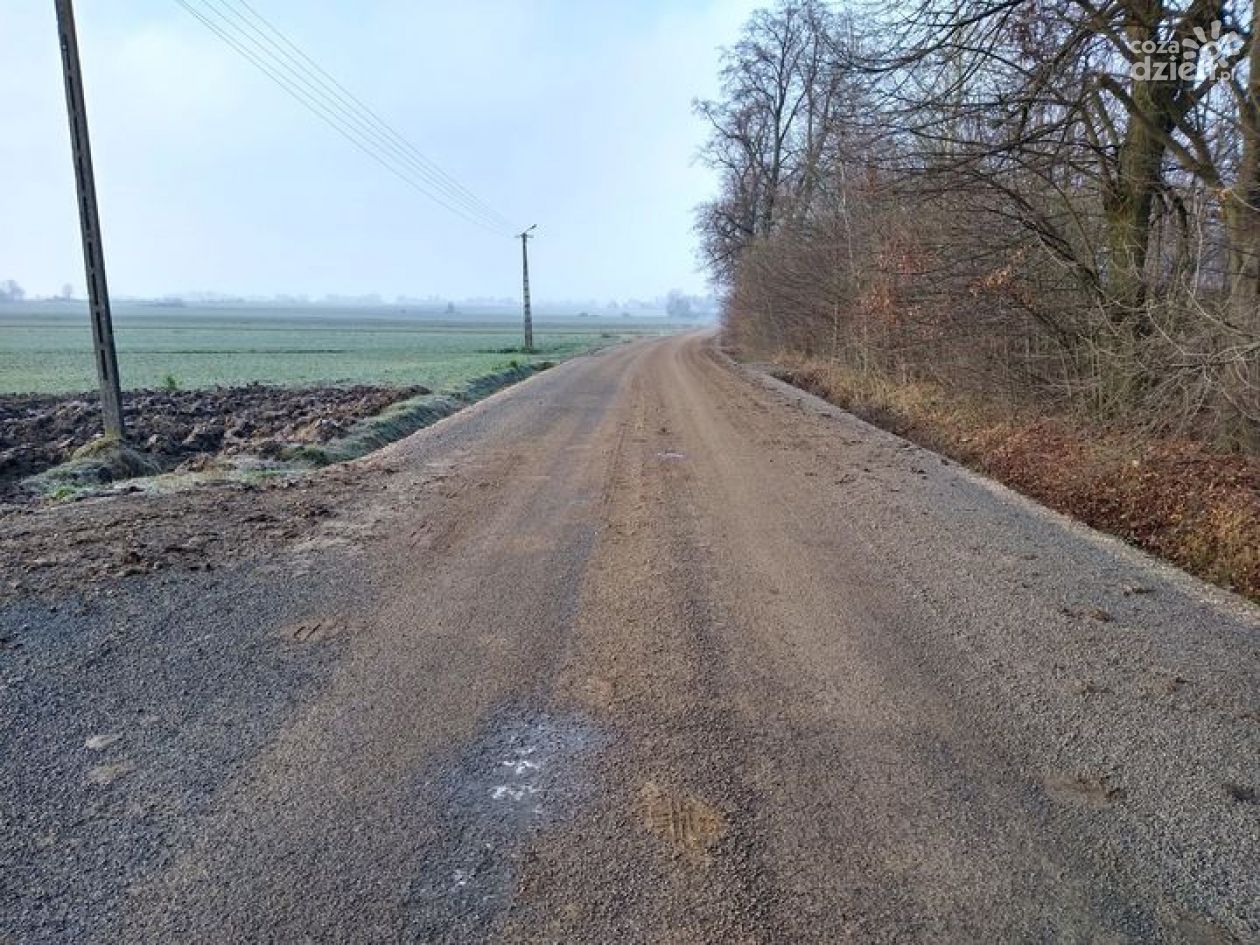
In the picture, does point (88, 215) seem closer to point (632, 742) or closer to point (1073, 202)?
point (632, 742)

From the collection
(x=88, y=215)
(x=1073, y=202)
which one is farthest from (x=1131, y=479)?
(x=88, y=215)

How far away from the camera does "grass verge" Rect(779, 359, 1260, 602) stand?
589 cm

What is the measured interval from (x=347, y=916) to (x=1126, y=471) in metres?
8.16

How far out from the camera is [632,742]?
3330 millimetres

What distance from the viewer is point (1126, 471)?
311 inches

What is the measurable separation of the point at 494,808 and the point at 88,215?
34.5ft

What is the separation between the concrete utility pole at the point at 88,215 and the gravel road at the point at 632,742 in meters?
4.55

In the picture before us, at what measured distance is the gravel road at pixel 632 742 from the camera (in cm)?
241

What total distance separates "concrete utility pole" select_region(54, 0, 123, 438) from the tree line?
9.67 m

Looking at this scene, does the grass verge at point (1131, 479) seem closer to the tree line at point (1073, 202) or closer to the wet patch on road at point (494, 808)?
the tree line at point (1073, 202)

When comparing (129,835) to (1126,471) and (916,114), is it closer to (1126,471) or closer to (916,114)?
(1126,471)

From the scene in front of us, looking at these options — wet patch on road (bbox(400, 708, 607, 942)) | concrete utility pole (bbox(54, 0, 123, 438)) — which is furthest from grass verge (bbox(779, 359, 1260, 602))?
concrete utility pole (bbox(54, 0, 123, 438))

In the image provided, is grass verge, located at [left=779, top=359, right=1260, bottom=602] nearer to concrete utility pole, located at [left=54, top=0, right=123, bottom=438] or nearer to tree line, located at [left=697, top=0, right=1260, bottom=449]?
tree line, located at [left=697, top=0, right=1260, bottom=449]

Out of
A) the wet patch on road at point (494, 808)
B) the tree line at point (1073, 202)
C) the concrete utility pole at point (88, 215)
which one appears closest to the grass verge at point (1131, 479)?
the tree line at point (1073, 202)
